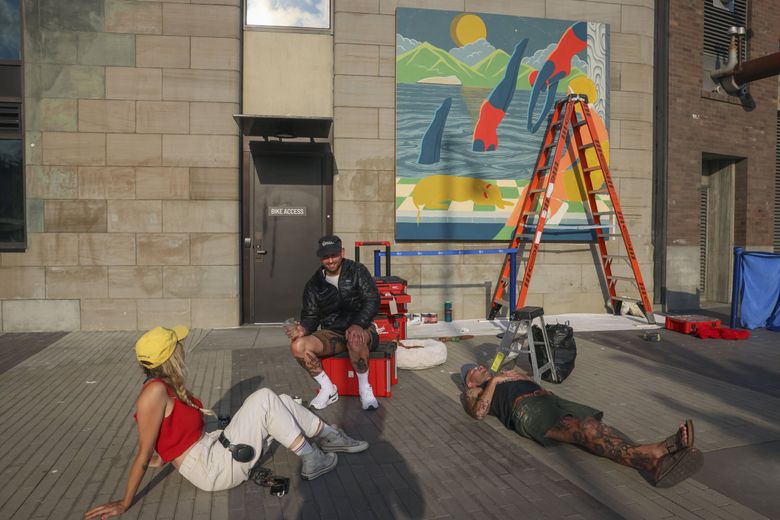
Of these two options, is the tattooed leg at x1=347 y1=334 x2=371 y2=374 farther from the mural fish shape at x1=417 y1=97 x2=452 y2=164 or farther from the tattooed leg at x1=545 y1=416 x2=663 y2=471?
the mural fish shape at x1=417 y1=97 x2=452 y2=164

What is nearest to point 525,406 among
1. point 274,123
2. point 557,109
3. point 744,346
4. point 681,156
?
point 744,346

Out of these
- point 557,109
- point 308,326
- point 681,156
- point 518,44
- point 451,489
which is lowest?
point 451,489

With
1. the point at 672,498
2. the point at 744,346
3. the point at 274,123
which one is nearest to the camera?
the point at 672,498

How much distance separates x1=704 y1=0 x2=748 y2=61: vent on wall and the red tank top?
13.4 m

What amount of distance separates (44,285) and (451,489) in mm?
8661

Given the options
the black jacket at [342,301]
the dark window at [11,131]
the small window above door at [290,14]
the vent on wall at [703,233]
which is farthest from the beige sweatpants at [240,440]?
the vent on wall at [703,233]

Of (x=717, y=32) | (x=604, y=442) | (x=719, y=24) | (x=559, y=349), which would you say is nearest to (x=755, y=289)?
(x=559, y=349)

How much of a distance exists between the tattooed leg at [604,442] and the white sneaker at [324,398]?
219 cm

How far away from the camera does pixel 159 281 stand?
9453 millimetres

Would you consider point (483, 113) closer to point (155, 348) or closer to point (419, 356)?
point (419, 356)

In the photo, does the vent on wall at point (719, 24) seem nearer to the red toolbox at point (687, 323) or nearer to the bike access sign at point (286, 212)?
the red toolbox at point (687, 323)

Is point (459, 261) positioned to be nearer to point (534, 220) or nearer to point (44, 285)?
point (534, 220)

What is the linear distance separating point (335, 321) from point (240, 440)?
229cm

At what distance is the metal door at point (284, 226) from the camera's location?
1003cm
